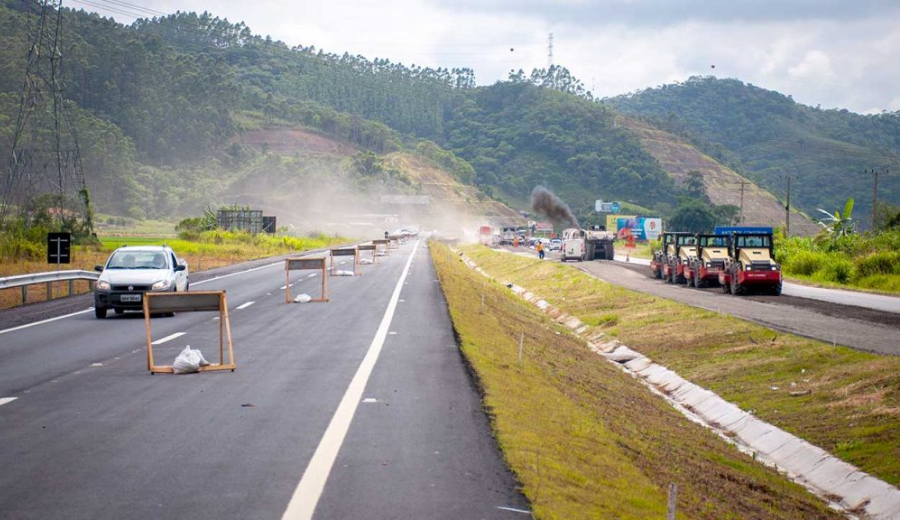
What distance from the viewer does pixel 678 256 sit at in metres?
49.2

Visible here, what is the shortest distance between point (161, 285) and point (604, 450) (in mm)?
16284

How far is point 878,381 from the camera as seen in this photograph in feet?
58.4

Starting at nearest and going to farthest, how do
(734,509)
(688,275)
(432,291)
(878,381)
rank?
(734,509)
(878,381)
(432,291)
(688,275)

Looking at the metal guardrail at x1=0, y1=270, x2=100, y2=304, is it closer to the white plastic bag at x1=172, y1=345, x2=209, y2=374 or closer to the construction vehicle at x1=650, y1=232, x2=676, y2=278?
the white plastic bag at x1=172, y1=345, x2=209, y2=374

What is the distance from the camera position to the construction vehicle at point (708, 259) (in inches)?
Result: 1775

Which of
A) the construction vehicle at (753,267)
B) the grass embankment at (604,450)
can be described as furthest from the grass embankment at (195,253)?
the construction vehicle at (753,267)

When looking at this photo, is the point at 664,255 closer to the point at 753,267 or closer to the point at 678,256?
the point at 678,256

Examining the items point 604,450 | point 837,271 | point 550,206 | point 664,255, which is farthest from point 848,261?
point 550,206

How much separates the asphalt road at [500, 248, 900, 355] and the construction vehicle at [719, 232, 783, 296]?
2.15 ft

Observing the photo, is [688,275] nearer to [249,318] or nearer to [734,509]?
[249,318]

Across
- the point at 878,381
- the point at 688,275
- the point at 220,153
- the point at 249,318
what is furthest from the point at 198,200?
the point at 878,381

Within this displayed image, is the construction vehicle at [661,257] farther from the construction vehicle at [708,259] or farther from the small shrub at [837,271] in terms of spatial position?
the small shrub at [837,271]

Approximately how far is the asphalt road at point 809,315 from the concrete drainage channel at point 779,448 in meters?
3.74

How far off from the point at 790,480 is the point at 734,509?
4.23 metres
